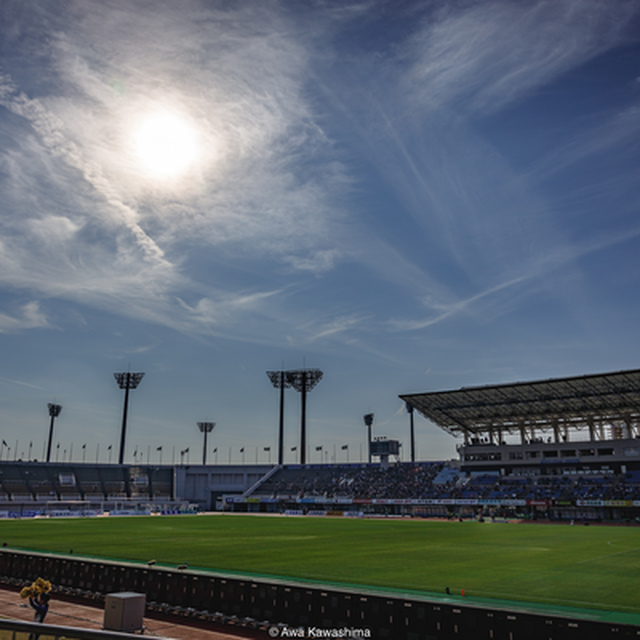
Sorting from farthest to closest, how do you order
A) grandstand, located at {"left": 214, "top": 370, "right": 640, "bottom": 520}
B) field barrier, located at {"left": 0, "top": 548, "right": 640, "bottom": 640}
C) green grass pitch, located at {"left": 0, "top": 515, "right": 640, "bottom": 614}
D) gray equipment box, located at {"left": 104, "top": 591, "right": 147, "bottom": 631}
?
grandstand, located at {"left": 214, "top": 370, "right": 640, "bottom": 520} < green grass pitch, located at {"left": 0, "top": 515, "right": 640, "bottom": 614} < gray equipment box, located at {"left": 104, "top": 591, "right": 147, "bottom": 631} < field barrier, located at {"left": 0, "top": 548, "right": 640, "bottom": 640}

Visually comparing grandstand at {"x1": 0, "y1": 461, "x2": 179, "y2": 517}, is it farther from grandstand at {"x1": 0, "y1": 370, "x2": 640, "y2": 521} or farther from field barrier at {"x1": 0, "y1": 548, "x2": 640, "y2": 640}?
field barrier at {"x1": 0, "y1": 548, "x2": 640, "y2": 640}

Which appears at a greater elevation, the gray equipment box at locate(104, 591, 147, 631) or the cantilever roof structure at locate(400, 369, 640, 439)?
the cantilever roof structure at locate(400, 369, 640, 439)

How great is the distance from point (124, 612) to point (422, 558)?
21258 millimetres

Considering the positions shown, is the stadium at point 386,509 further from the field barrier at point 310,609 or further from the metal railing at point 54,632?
the metal railing at point 54,632

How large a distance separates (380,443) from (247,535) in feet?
260

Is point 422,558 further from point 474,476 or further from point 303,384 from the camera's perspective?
point 303,384

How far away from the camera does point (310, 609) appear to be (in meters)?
16.0

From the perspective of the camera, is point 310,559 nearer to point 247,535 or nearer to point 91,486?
point 247,535

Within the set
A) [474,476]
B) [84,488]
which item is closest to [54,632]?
[474,476]

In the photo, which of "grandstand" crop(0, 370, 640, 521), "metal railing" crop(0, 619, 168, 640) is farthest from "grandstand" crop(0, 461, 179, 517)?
"metal railing" crop(0, 619, 168, 640)

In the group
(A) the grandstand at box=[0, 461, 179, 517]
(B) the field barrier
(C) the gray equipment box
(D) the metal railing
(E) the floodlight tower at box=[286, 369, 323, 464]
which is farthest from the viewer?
(E) the floodlight tower at box=[286, 369, 323, 464]

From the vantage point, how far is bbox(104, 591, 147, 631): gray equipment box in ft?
49.8

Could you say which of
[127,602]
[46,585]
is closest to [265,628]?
[127,602]

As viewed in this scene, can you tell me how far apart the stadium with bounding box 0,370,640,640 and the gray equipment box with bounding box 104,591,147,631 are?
281cm
